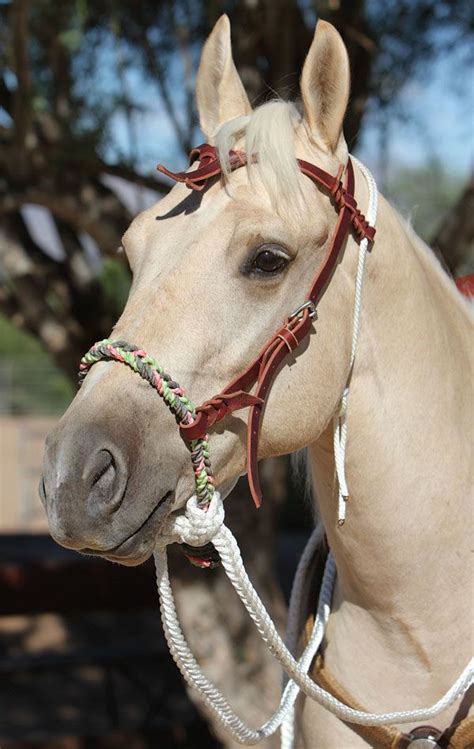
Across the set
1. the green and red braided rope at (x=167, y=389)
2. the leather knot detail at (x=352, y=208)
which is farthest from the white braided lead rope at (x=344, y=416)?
the green and red braided rope at (x=167, y=389)

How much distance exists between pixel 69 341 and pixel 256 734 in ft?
12.9

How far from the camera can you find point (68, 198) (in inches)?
196

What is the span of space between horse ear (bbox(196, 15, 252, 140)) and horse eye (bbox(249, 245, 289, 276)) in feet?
1.86

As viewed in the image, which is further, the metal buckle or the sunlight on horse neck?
the sunlight on horse neck

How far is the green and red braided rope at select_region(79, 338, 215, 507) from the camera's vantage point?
168cm

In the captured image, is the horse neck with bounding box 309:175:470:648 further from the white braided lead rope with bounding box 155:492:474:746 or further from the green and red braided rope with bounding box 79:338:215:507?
the green and red braided rope with bounding box 79:338:215:507

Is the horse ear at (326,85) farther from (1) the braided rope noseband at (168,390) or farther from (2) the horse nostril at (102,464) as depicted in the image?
(2) the horse nostril at (102,464)

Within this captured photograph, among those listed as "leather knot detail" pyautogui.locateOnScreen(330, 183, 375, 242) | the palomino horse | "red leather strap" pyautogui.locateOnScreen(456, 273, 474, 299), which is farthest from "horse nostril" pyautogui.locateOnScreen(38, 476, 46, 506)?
"red leather strap" pyautogui.locateOnScreen(456, 273, 474, 299)

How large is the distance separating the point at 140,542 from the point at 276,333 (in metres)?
0.53

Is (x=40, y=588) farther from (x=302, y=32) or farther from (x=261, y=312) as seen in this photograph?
(x=261, y=312)

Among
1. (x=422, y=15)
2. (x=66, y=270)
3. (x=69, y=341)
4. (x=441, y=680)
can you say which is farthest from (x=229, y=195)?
(x=422, y=15)

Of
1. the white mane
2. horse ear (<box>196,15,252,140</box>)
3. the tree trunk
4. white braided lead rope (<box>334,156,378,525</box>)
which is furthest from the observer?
the tree trunk

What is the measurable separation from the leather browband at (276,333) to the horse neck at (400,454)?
0.45 ft

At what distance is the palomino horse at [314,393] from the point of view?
168cm
